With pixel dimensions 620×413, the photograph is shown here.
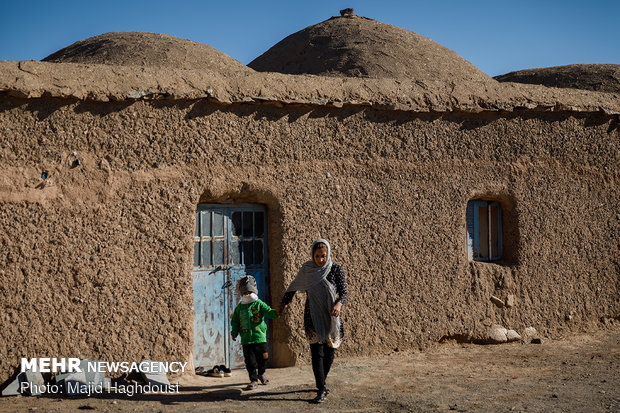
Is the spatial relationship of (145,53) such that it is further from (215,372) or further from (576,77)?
(576,77)

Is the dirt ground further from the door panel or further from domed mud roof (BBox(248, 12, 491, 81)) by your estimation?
domed mud roof (BBox(248, 12, 491, 81))

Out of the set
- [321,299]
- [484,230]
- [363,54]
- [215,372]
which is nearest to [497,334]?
[484,230]

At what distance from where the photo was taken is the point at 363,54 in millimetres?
10570

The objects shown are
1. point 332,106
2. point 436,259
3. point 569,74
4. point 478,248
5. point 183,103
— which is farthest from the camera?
point 569,74

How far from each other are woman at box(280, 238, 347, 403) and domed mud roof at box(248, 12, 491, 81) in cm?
525

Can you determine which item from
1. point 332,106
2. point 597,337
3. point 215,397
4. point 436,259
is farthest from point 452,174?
point 215,397

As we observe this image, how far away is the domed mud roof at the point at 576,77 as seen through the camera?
10.7 m

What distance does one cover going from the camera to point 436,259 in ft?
22.8

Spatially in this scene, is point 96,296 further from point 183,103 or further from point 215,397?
point 183,103

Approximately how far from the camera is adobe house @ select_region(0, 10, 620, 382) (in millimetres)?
5402

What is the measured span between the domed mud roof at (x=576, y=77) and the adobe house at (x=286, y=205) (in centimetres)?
295

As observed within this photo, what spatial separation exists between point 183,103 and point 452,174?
2965mm

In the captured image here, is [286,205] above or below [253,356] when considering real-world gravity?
above

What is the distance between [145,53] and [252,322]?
5056 mm
